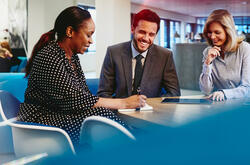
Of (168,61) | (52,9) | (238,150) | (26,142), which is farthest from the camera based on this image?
(52,9)

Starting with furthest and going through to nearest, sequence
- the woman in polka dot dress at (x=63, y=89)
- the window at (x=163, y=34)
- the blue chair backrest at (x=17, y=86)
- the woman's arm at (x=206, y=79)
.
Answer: the window at (x=163, y=34) < the blue chair backrest at (x=17, y=86) < the woman's arm at (x=206, y=79) < the woman in polka dot dress at (x=63, y=89)

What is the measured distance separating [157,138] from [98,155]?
0.04 metres

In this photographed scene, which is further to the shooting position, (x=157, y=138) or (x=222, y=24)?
(x=222, y=24)

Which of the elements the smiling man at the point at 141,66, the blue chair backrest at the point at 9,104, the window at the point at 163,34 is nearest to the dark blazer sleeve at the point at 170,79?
the smiling man at the point at 141,66

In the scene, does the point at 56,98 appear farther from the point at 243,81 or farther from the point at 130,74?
the point at 243,81

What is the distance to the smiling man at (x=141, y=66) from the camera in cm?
138

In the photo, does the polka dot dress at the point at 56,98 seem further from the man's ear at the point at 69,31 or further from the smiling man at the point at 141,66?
the smiling man at the point at 141,66

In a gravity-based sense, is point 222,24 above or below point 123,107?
above

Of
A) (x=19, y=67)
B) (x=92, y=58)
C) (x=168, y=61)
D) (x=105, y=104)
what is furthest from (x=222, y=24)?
(x=92, y=58)

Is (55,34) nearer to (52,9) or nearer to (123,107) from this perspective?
(123,107)

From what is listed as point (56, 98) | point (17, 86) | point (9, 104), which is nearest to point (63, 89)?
point (56, 98)

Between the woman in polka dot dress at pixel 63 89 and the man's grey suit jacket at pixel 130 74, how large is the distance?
0.43m

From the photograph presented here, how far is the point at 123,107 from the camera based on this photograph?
0.93m

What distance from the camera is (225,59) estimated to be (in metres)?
1.38
